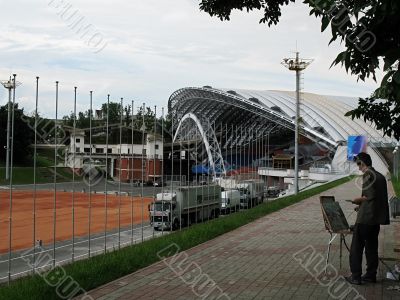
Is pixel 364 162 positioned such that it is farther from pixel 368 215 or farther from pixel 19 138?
pixel 19 138

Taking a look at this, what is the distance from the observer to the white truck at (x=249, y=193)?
3959 centimetres

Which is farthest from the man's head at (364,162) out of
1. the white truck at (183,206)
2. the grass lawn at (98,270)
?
the white truck at (183,206)

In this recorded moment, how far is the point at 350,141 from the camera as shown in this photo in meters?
68.0

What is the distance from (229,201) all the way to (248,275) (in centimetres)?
2786

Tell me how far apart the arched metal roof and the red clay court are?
3581 centimetres

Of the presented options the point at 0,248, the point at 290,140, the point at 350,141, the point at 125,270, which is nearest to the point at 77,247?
the point at 0,248

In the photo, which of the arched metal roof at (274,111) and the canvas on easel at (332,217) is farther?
the arched metal roof at (274,111)

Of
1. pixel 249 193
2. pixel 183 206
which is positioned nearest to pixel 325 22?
pixel 183 206

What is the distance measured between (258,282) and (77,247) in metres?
16.7

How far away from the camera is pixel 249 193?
41.1m

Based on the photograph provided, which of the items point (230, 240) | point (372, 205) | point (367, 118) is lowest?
point (230, 240)

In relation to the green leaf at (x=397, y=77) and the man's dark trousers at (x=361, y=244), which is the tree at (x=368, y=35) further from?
the man's dark trousers at (x=361, y=244)

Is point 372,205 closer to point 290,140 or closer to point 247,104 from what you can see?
point 247,104

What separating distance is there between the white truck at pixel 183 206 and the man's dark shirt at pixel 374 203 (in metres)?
16.8
